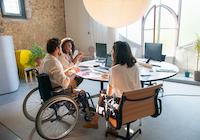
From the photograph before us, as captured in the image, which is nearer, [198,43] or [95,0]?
[95,0]

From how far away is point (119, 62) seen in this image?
196 centimetres

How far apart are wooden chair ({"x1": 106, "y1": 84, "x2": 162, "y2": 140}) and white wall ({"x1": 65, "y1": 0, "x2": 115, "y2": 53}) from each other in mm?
3409

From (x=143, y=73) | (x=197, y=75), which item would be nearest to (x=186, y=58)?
(x=197, y=75)

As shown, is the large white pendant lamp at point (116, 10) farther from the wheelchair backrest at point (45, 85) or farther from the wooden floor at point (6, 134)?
the wooden floor at point (6, 134)

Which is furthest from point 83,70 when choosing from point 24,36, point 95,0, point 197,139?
point 24,36

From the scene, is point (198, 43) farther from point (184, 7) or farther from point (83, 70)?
point (83, 70)

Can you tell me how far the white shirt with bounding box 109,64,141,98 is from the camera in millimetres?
1926

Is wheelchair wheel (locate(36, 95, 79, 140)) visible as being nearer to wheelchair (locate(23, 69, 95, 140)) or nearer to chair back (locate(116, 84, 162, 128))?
wheelchair (locate(23, 69, 95, 140))

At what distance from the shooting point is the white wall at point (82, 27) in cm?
532

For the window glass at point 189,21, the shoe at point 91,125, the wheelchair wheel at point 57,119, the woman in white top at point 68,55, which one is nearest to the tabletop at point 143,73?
the woman in white top at point 68,55

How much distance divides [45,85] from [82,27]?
380cm

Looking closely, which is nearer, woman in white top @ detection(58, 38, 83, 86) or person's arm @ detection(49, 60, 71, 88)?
person's arm @ detection(49, 60, 71, 88)

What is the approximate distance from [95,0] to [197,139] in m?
1.93

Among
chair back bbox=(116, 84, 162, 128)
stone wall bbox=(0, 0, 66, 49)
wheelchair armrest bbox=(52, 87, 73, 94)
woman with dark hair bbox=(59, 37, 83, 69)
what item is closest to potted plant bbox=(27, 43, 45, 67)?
stone wall bbox=(0, 0, 66, 49)
